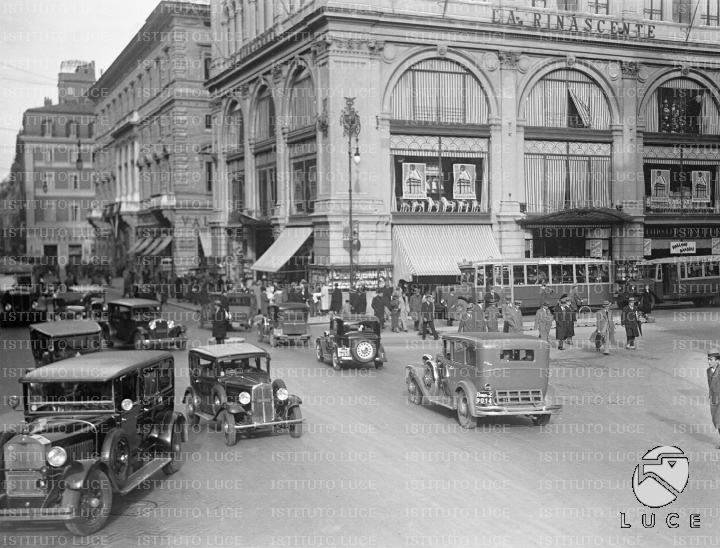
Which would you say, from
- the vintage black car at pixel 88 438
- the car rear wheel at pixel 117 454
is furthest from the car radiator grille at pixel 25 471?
the car rear wheel at pixel 117 454

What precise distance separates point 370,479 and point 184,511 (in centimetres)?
274

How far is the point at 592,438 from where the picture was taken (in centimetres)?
1388

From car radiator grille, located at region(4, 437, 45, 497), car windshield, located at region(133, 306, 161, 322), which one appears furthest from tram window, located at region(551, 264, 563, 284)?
car radiator grille, located at region(4, 437, 45, 497)

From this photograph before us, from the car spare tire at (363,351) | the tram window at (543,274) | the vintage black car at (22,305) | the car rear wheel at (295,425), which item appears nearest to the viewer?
the car rear wheel at (295,425)

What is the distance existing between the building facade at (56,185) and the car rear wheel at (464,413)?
8126cm

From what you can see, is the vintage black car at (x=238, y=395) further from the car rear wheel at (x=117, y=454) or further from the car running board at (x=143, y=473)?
the car rear wheel at (x=117, y=454)

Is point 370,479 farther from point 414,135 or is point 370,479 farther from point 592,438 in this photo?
point 414,135

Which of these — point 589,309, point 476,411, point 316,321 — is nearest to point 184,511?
point 476,411

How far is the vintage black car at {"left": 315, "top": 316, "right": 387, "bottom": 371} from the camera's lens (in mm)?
20516

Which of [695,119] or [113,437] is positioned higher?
[695,119]

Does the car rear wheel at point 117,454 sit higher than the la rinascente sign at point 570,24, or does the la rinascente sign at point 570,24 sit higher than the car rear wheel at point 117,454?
the la rinascente sign at point 570,24

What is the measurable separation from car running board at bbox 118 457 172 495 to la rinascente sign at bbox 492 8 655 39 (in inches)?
1254

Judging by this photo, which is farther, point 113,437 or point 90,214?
point 90,214

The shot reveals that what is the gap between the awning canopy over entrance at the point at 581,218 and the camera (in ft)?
124
